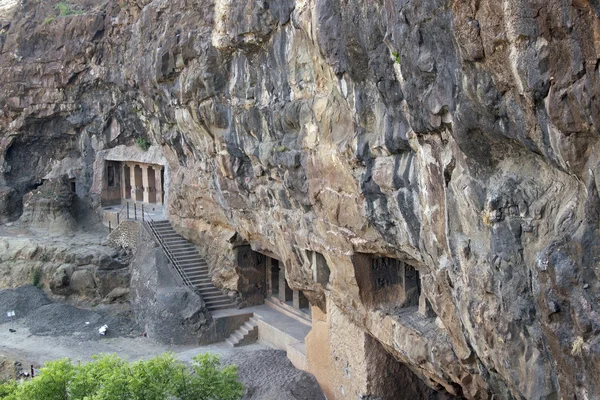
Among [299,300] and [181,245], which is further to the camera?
[181,245]

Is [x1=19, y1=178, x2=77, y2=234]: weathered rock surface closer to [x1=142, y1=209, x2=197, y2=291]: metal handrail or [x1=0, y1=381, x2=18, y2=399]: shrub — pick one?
[x1=142, y1=209, x2=197, y2=291]: metal handrail

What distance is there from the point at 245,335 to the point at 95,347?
4327 millimetres

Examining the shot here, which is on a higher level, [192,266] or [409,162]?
[409,162]

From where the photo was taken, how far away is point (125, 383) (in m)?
14.7

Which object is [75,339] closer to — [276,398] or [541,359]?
[276,398]

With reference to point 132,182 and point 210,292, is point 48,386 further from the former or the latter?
point 132,182

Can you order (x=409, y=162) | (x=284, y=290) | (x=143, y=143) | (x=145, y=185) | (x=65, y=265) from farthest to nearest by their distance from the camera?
(x=145, y=185) → (x=143, y=143) → (x=65, y=265) → (x=284, y=290) → (x=409, y=162)

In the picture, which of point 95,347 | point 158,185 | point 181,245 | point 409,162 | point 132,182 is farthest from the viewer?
point 132,182

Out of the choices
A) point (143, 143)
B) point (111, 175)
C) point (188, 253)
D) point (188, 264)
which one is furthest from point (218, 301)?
point (111, 175)

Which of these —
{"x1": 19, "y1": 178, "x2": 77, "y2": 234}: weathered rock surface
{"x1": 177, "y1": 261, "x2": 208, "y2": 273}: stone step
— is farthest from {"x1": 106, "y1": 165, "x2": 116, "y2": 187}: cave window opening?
{"x1": 177, "y1": 261, "x2": 208, "y2": 273}: stone step

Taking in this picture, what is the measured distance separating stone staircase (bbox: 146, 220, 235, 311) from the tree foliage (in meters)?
7.82

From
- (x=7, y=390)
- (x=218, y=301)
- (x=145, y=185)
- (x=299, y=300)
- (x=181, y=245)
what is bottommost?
(x=7, y=390)

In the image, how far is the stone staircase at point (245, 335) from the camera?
2244 centimetres

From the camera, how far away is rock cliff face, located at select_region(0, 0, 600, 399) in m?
7.61
